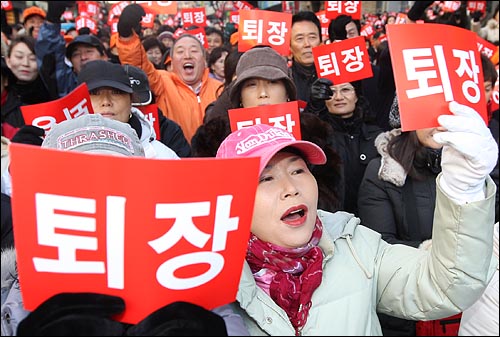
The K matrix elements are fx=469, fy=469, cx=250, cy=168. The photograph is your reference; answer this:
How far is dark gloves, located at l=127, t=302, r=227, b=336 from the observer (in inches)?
39.5

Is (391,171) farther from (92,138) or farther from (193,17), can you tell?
(193,17)

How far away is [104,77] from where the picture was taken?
2764mm

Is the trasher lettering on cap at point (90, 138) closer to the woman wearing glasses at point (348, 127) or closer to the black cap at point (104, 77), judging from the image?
the black cap at point (104, 77)

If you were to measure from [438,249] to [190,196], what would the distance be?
726 millimetres

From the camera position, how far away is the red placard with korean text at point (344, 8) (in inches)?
240

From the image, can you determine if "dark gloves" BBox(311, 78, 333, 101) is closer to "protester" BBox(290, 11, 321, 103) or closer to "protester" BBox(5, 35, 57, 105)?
"protester" BBox(290, 11, 321, 103)

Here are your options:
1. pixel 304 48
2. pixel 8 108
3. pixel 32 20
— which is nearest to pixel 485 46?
pixel 304 48

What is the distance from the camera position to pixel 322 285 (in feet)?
4.62

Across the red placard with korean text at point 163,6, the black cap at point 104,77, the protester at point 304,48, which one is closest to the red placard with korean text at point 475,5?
the red placard with korean text at point 163,6

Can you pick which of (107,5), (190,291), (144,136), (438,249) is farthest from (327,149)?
(107,5)

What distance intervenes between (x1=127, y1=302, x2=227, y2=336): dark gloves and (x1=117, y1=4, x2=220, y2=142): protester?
117 inches

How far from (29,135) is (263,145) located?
54.6 inches

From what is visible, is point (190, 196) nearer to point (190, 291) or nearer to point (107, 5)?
point (190, 291)

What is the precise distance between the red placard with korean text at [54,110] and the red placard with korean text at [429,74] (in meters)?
1.66
